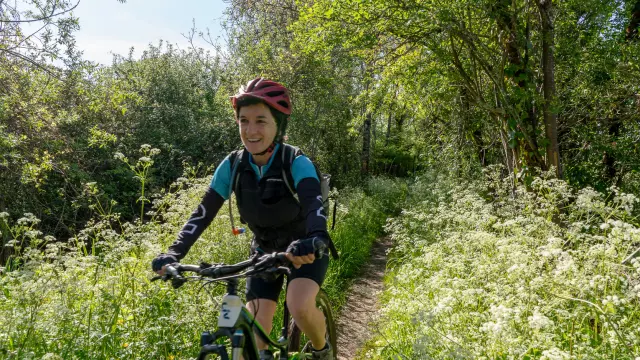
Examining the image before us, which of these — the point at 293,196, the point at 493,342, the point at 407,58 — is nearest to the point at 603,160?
the point at 407,58

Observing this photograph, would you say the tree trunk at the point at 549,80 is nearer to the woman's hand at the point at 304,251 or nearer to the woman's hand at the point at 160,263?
the woman's hand at the point at 304,251

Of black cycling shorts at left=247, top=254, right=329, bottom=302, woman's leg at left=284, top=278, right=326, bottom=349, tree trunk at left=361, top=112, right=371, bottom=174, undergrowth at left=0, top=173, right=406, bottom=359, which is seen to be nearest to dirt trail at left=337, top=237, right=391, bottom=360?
undergrowth at left=0, top=173, right=406, bottom=359

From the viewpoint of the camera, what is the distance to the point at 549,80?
284 inches

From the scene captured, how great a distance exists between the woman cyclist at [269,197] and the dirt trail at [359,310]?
8.12ft

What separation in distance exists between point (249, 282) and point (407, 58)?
7.94 meters

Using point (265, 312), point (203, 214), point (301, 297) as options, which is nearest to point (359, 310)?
point (265, 312)

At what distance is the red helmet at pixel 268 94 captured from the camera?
2982 millimetres

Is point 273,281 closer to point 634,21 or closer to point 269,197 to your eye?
point 269,197

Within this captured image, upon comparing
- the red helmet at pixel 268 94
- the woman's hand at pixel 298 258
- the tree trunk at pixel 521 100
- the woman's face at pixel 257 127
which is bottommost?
the woman's hand at pixel 298 258

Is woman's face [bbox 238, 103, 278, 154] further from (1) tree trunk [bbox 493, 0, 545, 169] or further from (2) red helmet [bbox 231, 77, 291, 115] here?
(1) tree trunk [bbox 493, 0, 545, 169]

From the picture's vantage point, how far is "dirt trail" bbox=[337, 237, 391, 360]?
5.62 metres

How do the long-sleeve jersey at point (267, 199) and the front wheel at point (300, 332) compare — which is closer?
the long-sleeve jersey at point (267, 199)

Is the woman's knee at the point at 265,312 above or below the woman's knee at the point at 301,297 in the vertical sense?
below

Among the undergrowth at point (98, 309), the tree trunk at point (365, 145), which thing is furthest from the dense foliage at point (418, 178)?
the tree trunk at point (365, 145)
